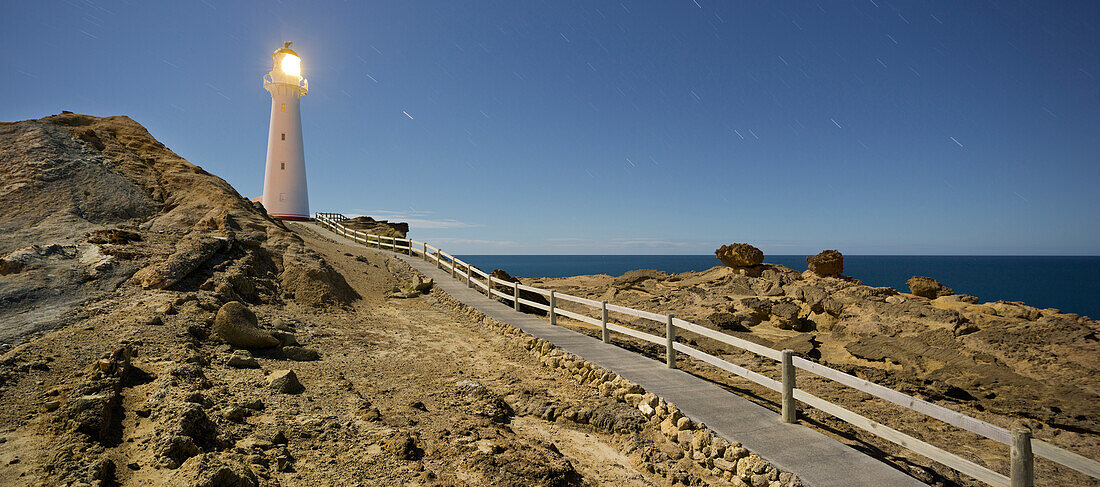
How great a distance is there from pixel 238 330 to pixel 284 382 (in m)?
2.27

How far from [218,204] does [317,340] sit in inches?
348

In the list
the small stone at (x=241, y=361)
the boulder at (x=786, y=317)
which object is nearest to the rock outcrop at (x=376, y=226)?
the boulder at (x=786, y=317)

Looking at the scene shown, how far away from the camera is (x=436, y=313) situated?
1445 centimetres

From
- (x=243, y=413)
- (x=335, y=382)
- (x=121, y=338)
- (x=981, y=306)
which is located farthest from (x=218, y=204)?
(x=981, y=306)

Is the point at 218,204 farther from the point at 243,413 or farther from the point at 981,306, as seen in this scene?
the point at 981,306

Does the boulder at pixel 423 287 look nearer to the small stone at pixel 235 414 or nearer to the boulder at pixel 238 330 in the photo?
the boulder at pixel 238 330

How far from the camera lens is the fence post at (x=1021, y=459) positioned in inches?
139

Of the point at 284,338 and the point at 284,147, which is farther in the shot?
the point at 284,147

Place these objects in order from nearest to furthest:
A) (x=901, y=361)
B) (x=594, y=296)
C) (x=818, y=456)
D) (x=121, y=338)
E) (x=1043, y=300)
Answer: (x=818, y=456), (x=121, y=338), (x=901, y=361), (x=594, y=296), (x=1043, y=300)

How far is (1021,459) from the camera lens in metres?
3.55

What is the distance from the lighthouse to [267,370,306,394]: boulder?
32536 millimetres

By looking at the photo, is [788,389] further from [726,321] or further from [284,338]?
[726,321]

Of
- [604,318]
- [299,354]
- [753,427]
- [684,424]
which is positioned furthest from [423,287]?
[753,427]

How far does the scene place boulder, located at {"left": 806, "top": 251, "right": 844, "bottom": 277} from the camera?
67.6ft
